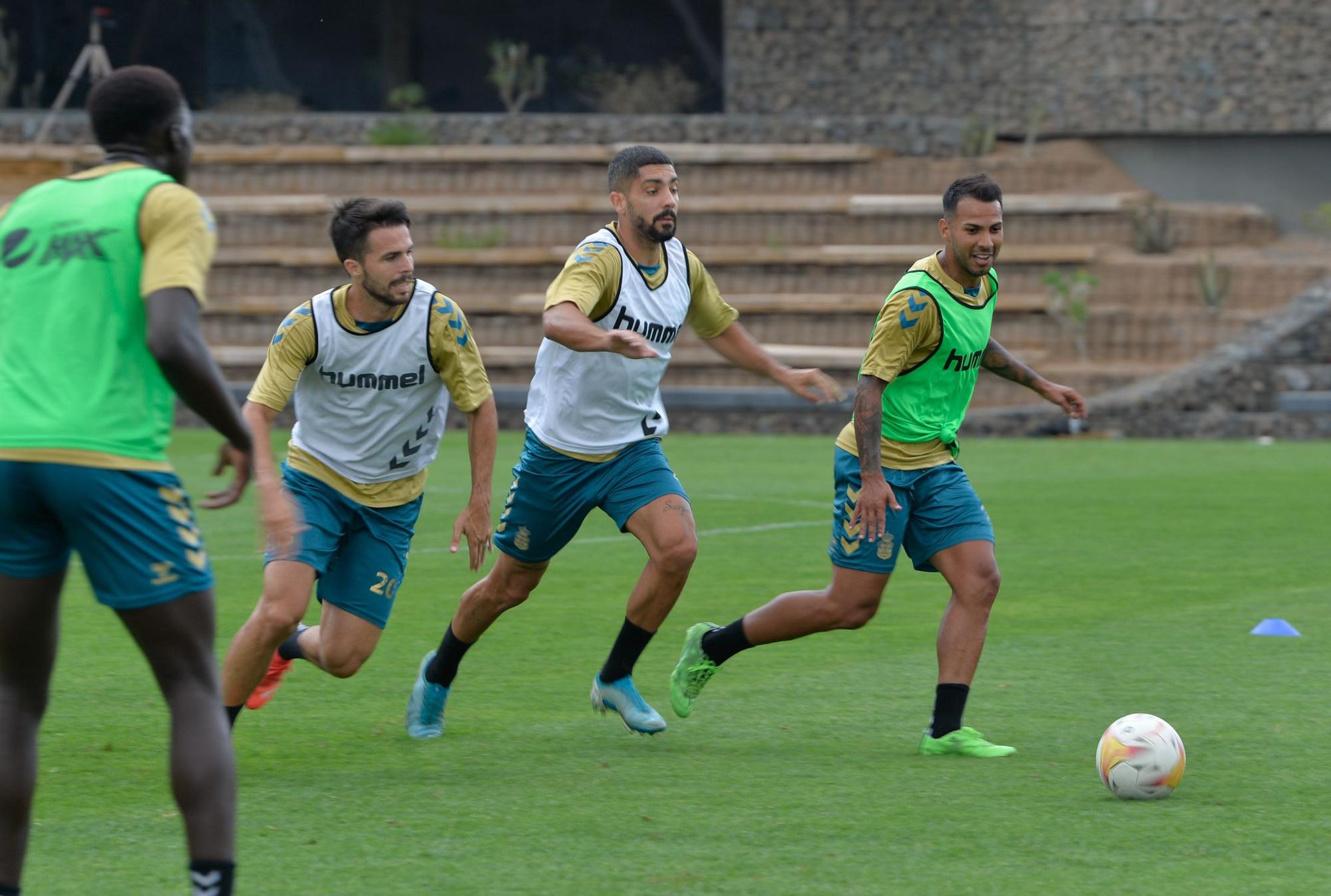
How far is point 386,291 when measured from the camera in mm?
6520

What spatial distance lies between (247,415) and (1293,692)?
14.2 ft

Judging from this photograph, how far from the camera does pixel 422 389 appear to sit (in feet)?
22.1

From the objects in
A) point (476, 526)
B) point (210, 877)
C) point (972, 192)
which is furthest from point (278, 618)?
point (972, 192)

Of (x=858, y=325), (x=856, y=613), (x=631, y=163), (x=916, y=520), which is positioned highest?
(x=631, y=163)

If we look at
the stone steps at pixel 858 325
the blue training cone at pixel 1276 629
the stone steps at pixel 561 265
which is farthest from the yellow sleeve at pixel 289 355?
the stone steps at pixel 561 265

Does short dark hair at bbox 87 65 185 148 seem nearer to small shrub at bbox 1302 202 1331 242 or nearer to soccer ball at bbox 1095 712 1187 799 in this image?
soccer ball at bbox 1095 712 1187 799

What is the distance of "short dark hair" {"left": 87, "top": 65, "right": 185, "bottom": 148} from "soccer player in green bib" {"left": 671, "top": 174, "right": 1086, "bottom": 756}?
305 cm

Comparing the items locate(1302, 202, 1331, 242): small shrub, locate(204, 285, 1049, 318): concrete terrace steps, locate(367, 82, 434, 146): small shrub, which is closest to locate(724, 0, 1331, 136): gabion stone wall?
locate(1302, 202, 1331, 242): small shrub

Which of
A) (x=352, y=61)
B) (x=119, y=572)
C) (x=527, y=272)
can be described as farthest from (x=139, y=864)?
(x=352, y=61)

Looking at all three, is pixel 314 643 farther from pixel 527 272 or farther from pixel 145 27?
pixel 145 27

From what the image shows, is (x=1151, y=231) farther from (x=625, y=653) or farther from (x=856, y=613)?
(x=625, y=653)

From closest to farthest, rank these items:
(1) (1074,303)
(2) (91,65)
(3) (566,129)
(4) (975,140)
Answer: (1) (1074,303)
(4) (975,140)
(3) (566,129)
(2) (91,65)

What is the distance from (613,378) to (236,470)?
110 inches

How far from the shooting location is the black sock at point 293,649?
6.97 meters
